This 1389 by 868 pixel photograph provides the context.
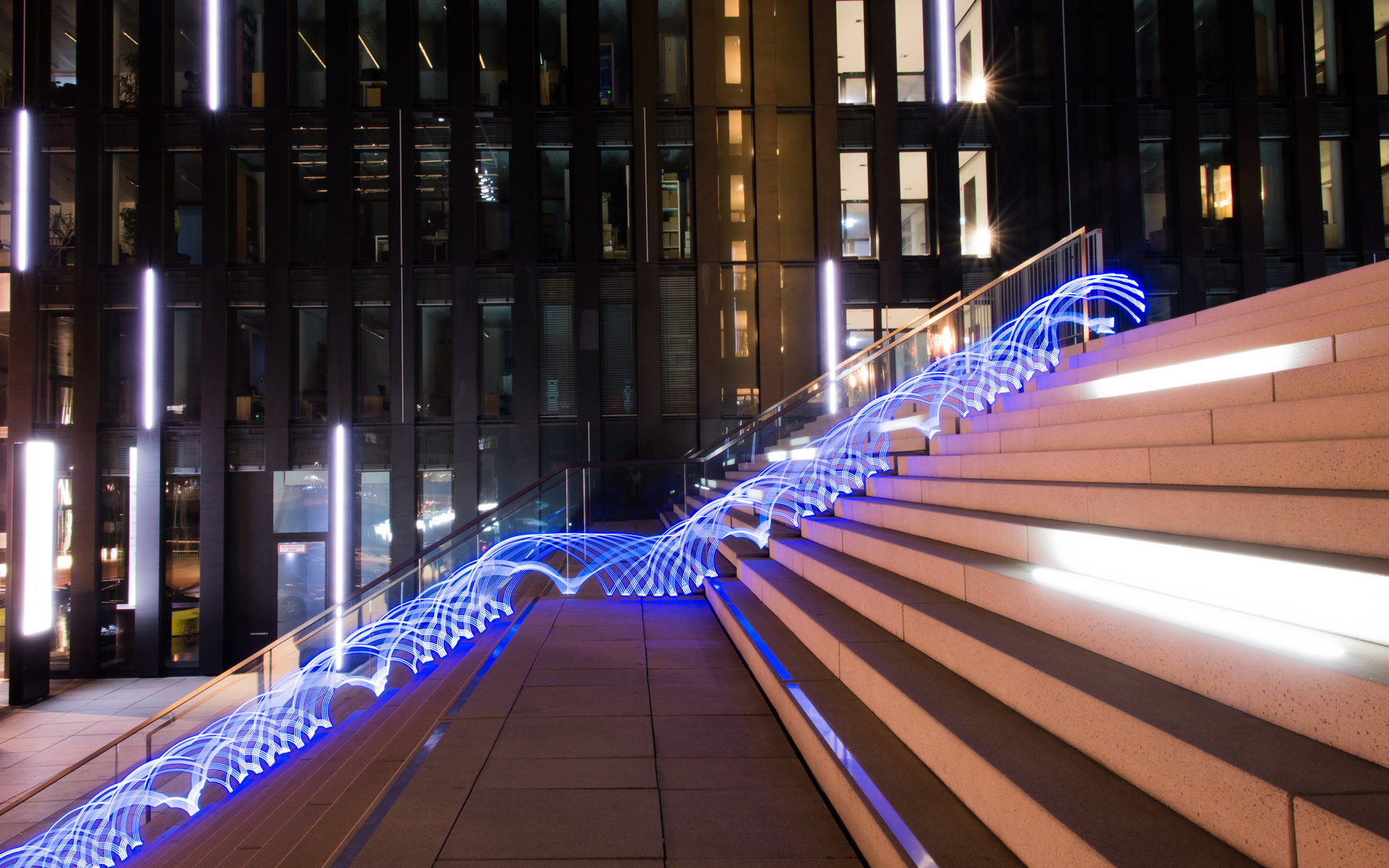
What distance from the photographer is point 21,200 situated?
13.6 metres

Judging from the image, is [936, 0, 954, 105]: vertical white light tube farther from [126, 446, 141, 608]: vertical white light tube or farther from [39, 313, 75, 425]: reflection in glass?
[39, 313, 75, 425]: reflection in glass

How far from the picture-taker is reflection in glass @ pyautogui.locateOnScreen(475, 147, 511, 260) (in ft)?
47.3

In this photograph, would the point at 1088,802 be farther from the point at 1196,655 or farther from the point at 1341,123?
the point at 1341,123

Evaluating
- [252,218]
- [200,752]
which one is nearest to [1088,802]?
[200,752]

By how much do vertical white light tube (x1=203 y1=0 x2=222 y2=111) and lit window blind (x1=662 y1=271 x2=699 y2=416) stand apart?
10534 millimetres

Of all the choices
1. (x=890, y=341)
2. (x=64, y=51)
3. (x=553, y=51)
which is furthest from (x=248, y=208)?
(x=890, y=341)

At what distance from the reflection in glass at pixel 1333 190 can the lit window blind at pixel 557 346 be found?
1714 cm

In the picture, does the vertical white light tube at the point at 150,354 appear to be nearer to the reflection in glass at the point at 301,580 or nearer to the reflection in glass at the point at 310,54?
the reflection in glass at the point at 301,580

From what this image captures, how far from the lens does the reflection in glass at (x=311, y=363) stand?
14070mm

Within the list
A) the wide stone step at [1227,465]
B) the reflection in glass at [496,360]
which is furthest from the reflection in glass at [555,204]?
the wide stone step at [1227,465]

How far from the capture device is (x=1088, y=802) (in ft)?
6.03

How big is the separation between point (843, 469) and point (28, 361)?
55.5 ft

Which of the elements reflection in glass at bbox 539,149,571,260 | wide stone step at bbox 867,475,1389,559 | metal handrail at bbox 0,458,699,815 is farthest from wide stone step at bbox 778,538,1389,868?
reflection in glass at bbox 539,149,571,260

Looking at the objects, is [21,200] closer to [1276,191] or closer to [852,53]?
[852,53]
